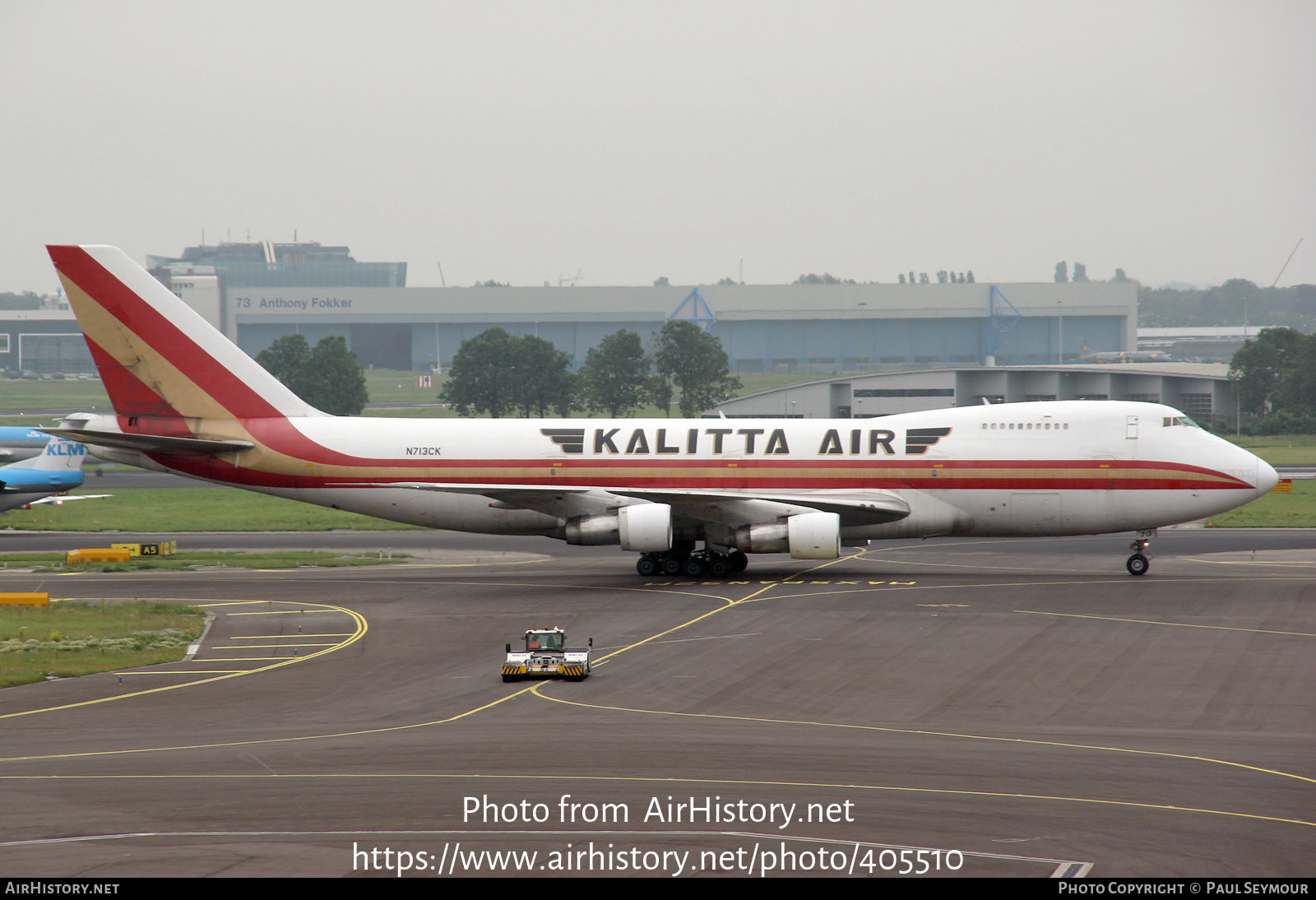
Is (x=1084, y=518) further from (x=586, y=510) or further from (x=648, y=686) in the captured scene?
(x=648, y=686)

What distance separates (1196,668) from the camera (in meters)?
27.8

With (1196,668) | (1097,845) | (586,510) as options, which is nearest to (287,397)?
(586,510)

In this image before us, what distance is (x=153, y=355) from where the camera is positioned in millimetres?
44719

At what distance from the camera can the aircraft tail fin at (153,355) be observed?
43.7 meters

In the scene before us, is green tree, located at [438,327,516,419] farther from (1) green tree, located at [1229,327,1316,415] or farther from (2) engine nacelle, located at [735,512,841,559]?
(2) engine nacelle, located at [735,512,841,559]

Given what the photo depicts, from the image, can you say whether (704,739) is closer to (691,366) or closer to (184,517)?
(184,517)

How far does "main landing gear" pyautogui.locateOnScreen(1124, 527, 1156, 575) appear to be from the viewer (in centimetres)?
4312

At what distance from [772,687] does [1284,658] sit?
1301cm

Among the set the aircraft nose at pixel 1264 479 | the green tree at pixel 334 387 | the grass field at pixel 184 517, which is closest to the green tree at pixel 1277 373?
the aircraft nose at pixel 1264 479

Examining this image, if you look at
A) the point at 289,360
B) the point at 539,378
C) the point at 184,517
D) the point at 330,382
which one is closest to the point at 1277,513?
the point at 184,517

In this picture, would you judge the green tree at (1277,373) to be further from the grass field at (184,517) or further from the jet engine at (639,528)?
the jet engine at (639,528)

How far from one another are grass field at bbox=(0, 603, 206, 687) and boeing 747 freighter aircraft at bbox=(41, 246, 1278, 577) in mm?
8522

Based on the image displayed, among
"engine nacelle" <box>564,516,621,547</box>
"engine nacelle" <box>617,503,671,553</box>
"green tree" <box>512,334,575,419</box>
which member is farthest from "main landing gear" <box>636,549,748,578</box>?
"green tree" <box>512,334,575,419</box>

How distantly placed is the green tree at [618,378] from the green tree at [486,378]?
28.5 feet
